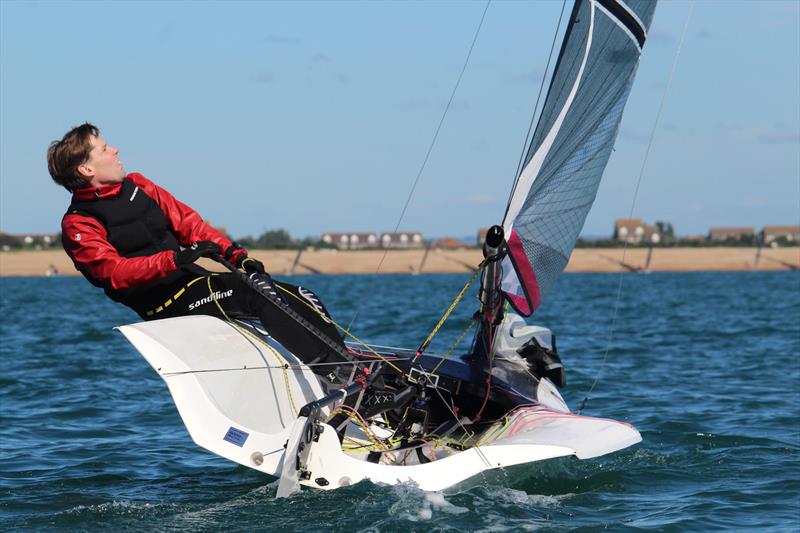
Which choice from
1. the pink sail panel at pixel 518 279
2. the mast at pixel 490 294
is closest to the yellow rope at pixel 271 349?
the mast at pixel 490 294

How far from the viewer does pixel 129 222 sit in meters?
4.97

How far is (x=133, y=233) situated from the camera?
4980mm

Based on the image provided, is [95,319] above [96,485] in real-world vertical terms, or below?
below

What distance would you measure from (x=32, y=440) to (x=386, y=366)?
2517 millimetres

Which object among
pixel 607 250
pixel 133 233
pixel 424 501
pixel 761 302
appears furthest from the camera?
pixel 607 250

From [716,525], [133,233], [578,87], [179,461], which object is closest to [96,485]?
[179,461]

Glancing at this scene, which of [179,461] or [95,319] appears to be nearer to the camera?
[179,461]

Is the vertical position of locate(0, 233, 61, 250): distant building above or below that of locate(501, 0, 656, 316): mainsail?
below

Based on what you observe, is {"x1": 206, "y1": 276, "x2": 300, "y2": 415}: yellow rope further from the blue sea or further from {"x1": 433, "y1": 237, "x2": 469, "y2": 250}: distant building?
{"x1": 433, "y1": 237, "x2": 469, "y2": 250}: distant building

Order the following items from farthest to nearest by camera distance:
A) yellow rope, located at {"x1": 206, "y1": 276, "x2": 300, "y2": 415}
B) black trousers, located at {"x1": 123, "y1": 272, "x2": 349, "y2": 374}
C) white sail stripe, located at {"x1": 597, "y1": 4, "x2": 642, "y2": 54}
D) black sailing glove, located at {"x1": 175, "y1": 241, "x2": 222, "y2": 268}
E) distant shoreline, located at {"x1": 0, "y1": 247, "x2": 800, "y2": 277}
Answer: distant shoreline, located at {"x1": 0, "y1": 247, "x2": 800, "y2": 277} < white sail stripe, located at {"x1": 597, "y1": 4, "x2": 642, "y2": 54} < yellow rope, located at {"x1": 206, "y1": 276, "x2": 300, "y2": 415} < black trousers, located at {"x1": 123, "y1": 272, "x2": 349, "y2": 374} < black sailing glove, located at {"x1": 175, "y1": 241, "x2": 222, "y2": 268}

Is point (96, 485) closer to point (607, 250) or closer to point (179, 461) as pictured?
point (179, 461)

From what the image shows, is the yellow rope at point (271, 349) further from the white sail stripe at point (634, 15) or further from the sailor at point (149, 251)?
the white sail stripe at point (634, 15)

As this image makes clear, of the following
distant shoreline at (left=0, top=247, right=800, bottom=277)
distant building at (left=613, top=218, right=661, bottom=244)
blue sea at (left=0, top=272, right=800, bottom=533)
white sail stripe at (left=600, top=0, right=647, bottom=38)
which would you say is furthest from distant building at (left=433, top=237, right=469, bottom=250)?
white sail stripe at (left=600, top=0, right=647, bottom=38)

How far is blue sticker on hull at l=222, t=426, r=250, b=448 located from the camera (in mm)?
4668
